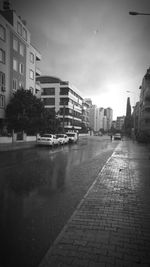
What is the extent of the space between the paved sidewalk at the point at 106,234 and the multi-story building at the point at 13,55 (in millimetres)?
27127

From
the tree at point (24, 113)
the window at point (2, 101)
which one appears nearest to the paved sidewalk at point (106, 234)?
the tree at point (24, 113)

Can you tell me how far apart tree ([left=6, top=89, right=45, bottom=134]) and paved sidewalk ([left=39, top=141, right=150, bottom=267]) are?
24.0m

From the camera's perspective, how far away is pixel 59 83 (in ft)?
250

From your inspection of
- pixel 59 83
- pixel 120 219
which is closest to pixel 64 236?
pixel 120 219

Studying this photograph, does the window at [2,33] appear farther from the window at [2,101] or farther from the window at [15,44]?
the window at [2,101]

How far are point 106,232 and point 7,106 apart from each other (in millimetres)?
28808

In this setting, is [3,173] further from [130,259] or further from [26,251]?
[130,259]

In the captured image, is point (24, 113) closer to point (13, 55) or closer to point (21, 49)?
point (13, 55)

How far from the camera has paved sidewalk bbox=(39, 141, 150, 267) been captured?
3123 mm

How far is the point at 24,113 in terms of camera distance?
96.4ft

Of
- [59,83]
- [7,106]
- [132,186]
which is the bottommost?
[132,186]

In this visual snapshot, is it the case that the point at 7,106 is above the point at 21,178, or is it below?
above

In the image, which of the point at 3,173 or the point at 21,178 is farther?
the point at 3,173

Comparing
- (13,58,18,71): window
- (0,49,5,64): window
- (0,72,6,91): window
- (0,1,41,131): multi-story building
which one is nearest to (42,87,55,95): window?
(0,1,41,131): multi-story building
